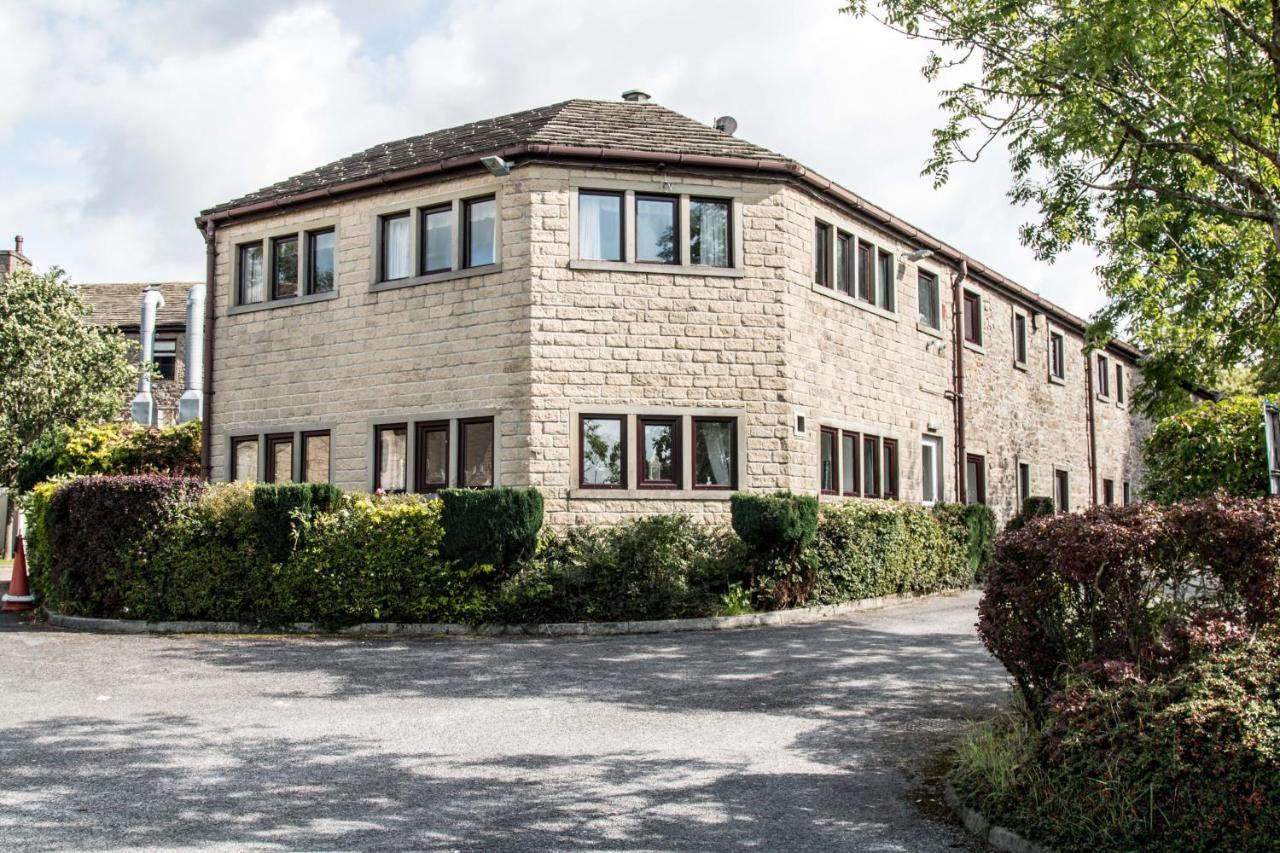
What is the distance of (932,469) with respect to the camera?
74.5 feet

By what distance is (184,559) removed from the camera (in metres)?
14.7

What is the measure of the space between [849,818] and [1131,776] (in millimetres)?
1438

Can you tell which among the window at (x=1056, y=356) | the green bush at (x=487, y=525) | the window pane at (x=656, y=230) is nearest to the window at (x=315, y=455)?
the green bush at (x=487, y=525)

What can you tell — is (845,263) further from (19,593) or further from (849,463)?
(19,593)

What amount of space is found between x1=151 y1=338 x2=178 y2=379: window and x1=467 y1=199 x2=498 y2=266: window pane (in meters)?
22.6

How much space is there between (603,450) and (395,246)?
4.86m

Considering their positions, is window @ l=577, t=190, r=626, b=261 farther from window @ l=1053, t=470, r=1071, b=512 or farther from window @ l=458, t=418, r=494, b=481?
window @ l=1053, t=470, r=1071, b=512

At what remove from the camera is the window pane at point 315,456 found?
19156 millimetres

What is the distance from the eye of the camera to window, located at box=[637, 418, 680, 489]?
679 inches

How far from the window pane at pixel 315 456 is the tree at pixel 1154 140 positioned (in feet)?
34.7

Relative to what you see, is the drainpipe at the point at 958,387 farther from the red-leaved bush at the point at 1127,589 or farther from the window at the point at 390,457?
the red-leaved bush at the point at 1127,589

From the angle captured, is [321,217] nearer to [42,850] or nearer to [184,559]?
[184,559]

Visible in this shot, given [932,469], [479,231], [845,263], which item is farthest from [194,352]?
[932,469]

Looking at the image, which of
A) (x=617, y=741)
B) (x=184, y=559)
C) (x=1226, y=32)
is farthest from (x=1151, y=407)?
(x=184, y=559)
